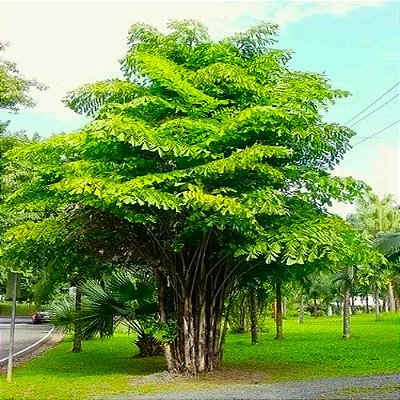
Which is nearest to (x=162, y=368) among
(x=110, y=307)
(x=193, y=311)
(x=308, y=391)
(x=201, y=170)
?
(x=110, y=307)

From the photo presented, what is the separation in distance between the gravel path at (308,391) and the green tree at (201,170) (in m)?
2.18

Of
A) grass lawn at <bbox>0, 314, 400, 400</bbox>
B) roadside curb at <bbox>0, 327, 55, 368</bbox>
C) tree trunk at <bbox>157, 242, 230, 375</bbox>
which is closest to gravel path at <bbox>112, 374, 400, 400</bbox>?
grass lawn at <bbox>0, 314, 400, 400</bbox>

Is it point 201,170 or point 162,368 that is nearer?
point 201,170

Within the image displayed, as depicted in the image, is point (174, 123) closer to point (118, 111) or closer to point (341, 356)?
point (118, 111)

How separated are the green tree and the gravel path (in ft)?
7.17

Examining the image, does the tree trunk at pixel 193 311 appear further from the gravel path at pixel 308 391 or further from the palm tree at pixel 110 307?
the gravel path at pixel 308 391

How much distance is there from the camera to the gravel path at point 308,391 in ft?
33.4

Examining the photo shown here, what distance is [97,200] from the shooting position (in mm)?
11906

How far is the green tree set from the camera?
11.8m

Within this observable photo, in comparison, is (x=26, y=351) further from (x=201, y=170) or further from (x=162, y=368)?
(x=201, y=170)

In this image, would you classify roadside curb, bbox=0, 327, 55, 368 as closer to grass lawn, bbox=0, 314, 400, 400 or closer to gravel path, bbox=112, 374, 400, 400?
grass lawn, bbox=0, 314, 400, 400

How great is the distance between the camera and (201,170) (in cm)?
1191

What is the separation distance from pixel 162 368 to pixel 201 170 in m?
6.13

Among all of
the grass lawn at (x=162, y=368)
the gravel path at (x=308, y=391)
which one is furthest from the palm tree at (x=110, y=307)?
the gravel path at (x=308, y=391)
